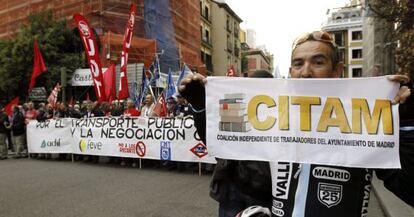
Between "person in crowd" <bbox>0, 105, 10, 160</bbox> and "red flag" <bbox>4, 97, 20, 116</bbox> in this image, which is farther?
"red flag" <bbox>4, 97, 20, 116</bbox>

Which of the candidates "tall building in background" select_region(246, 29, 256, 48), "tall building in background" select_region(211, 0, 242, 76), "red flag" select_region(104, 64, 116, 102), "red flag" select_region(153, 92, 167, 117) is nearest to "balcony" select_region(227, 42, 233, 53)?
"tall building in background" select_region(211, 0, 242, 76)

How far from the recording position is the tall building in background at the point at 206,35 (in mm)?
55375

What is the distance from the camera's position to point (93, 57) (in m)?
13.4

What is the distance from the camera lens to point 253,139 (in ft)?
7.26

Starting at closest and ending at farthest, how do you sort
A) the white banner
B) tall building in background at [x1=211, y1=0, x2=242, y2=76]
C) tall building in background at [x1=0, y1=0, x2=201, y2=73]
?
the white banner, tall building in background at [x1=0, y1=0, x2=201, y2=73], tall building in background at [x1=211, y1=0, x2=242, y2=76]

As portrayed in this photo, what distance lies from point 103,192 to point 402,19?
346 inches

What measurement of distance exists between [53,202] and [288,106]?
6.07 meters

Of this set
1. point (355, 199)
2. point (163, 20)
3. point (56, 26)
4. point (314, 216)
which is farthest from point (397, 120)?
point (163, 20)

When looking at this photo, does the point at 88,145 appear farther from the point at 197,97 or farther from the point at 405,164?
the point at 405,164

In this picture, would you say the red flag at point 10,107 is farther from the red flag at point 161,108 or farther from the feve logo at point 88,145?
the red flag at point 161,108

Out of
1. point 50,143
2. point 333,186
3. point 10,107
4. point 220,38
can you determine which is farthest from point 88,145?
point 220,38

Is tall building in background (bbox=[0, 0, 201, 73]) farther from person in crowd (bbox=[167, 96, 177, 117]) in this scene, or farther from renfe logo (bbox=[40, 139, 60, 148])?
renfe logo (bbox=[40, 139, 60, 148])

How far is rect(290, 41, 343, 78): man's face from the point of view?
1958mm

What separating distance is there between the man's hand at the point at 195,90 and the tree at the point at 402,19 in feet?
32.7
